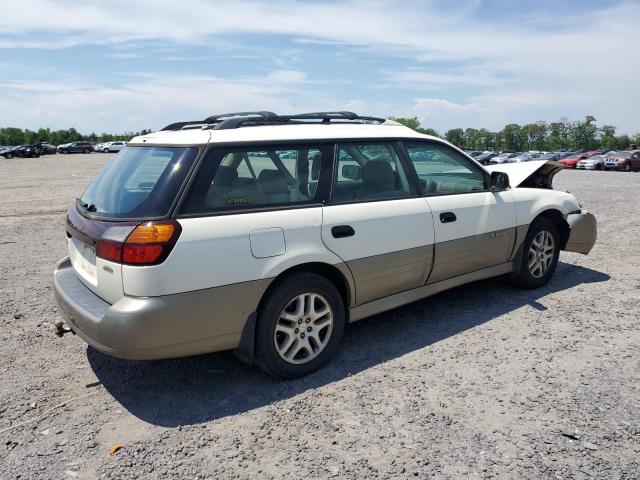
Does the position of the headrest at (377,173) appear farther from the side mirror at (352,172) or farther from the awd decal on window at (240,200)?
the awd decal on window at (240,200)

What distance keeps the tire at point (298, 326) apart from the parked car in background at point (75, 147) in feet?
225

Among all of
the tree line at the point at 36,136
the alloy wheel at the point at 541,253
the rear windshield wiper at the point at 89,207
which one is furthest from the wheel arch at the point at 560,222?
the tree line at the point at 36,136

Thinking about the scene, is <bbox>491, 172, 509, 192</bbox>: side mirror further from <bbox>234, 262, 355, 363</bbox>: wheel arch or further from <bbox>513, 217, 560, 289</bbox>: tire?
<bbox>234, 262, 355, 363</bbox>: wheel arch

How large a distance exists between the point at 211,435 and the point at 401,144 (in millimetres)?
2739


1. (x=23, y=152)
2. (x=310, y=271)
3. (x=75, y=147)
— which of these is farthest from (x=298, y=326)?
(x=75, y=147)

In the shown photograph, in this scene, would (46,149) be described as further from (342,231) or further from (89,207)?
(342,231)

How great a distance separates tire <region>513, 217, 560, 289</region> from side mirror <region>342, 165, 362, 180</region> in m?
2.21

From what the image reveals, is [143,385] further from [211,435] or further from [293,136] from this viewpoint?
[293,136]

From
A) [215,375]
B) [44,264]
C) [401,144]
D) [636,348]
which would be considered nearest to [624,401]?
[636,348]

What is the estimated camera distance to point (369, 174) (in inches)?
162

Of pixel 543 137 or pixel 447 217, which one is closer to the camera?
pixel 447 217

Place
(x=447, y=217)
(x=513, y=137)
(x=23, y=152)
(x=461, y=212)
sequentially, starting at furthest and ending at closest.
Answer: (x=513, y=137)
(x=23, y=152)
(x=461, y=212)
(x=447, y=217)

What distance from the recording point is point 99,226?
327 cm

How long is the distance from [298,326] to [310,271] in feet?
1.29
